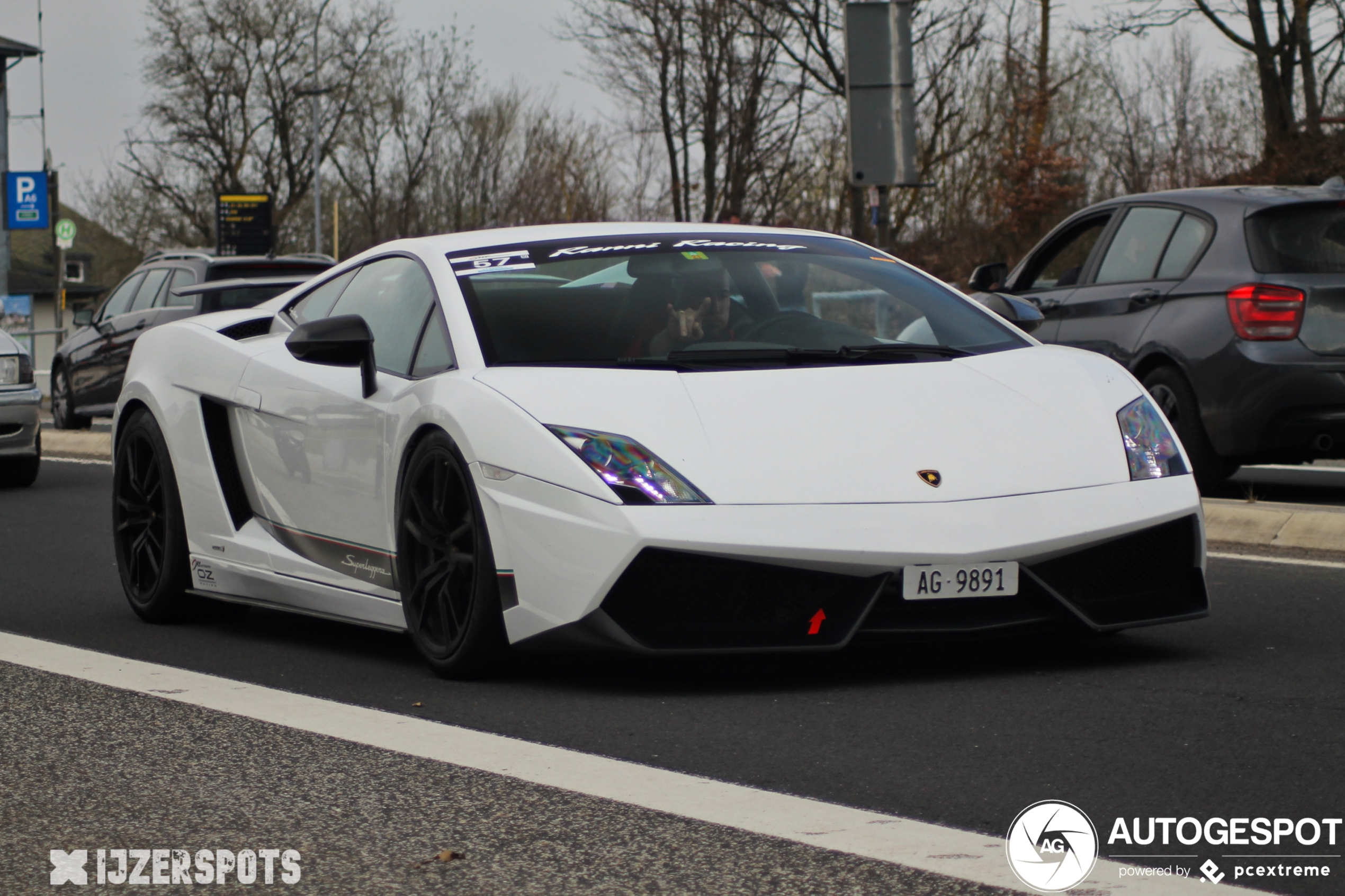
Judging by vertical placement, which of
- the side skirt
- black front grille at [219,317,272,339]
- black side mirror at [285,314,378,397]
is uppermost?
black front grille at [219,317,272,339]

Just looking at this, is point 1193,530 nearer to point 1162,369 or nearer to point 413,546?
point 413,546

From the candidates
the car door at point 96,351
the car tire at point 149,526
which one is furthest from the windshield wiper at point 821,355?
the car door at point 96,351

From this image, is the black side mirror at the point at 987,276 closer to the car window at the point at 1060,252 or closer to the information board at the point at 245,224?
the car window at the point at 1060,252

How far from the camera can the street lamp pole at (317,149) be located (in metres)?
55.1

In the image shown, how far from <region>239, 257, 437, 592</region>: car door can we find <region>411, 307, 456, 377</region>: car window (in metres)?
0.04

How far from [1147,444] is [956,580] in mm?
798

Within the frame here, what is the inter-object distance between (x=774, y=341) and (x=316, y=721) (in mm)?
1807

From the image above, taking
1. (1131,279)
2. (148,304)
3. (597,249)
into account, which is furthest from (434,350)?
(148,304)

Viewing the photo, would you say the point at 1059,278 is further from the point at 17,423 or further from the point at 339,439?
the point at 17,423

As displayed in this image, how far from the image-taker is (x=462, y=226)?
2370 inches

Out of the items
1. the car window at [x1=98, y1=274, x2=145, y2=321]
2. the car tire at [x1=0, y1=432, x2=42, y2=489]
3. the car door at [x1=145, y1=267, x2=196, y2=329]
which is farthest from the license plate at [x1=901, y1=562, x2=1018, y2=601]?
the car window at [x1=98, y1=274, x2=145, y2=321]

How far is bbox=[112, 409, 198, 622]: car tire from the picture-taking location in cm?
656

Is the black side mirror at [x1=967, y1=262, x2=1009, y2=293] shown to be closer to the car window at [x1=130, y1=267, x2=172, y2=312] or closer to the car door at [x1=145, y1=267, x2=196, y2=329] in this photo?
the car door at [x1=145, y1=267, x2=196, y2=329]

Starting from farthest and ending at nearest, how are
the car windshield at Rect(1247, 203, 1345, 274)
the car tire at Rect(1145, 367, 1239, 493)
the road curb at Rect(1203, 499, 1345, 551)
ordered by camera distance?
1. the car tire at Rect(1145, 367, 1239, 493)
2. the car windshield at Rect(1247, 203, 1345, 274)
3. the road curb at Rect(1203, 499, 1345, 551)
